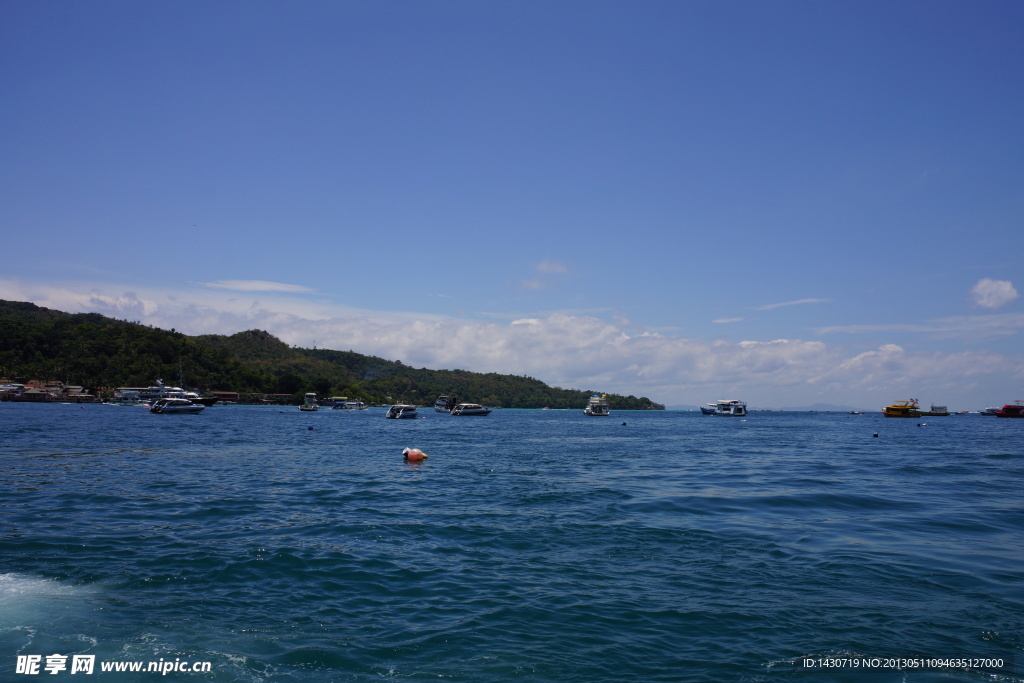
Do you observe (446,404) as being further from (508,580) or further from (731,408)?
(508,580)

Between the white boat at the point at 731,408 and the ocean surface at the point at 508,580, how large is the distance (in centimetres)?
14232

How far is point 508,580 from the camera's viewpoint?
1284 centimetres

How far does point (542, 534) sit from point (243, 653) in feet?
31.9

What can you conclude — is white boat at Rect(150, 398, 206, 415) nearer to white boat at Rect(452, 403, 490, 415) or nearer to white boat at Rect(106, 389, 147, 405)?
white boat at Rect(452, 403, 490, 415)

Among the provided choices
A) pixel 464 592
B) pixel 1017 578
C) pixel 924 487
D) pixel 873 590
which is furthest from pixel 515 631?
pixel 924 487

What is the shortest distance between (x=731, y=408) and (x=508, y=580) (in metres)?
167

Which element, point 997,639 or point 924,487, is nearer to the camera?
point 997,639

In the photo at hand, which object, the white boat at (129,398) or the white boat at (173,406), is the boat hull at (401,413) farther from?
the white boat at (129,398)

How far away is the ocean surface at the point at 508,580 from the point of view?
8.95 metres

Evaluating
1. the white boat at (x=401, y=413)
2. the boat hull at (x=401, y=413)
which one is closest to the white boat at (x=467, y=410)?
the boat hull at (x=401, y=413)

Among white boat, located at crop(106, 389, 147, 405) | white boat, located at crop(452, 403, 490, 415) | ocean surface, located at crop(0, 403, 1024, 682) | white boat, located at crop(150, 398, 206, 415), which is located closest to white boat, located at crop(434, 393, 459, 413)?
white boat, located at crop(452, 403, 490, 415)

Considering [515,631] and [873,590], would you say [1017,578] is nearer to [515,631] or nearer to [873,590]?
[873,590]

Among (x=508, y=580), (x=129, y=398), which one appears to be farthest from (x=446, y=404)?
(x=508, y=580)

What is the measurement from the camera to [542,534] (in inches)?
679
